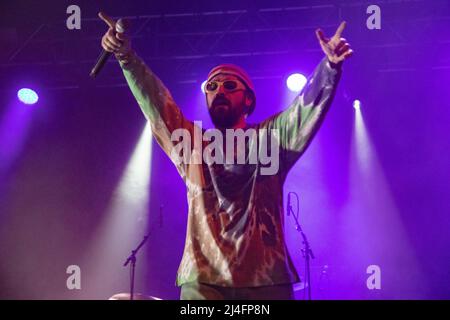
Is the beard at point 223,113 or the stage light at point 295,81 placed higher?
the stage light at point 295,81

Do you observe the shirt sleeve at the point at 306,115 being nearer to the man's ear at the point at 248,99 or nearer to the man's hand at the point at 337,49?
the man's hand at the point at 337,49

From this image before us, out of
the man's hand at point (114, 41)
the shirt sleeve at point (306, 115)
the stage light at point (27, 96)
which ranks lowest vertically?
the shirt sleeve at point (306, 115)

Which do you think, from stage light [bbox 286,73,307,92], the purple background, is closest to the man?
the purple background

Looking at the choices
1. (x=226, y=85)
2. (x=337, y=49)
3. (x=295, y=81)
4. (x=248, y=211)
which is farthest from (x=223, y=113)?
Result: (x=295, y=81)

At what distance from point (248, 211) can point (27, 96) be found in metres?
6.18

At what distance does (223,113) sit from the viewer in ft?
11.6

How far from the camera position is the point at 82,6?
7.38 metres

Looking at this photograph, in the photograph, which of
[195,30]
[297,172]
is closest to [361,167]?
[297,172]

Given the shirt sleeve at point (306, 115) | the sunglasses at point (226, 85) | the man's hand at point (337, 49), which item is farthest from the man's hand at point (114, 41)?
the man's hand at point (337, 49)

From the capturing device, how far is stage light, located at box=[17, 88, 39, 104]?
8.41 m

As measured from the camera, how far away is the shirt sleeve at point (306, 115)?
3166mm

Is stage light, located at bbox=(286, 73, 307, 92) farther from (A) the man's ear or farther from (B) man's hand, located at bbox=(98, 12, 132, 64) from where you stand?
(B) man's hand, located at bbox=(98, 12, 132, 64)

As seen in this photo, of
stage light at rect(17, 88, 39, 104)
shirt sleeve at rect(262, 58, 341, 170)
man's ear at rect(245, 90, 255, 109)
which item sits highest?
stage light at rect(17, 88, 39, 104)
